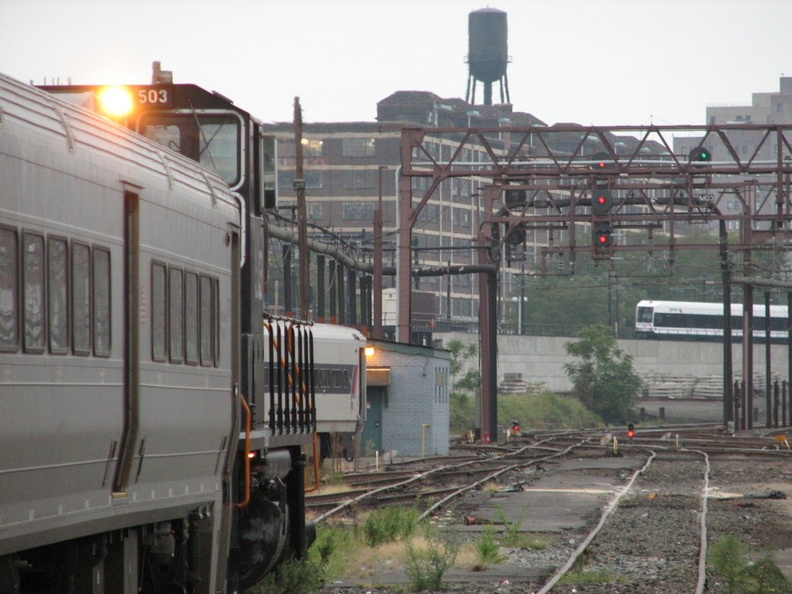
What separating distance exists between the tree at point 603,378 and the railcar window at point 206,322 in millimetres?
68734

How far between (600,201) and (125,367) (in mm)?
35191

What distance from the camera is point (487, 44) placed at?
14425 cm

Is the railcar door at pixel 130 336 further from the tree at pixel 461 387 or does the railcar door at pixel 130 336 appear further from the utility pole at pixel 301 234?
the tree at pixel 461 387

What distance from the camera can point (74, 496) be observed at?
7.05m

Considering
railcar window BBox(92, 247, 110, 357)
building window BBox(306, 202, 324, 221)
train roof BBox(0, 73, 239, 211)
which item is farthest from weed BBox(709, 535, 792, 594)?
building window BBox(306, 202, 324, 221)

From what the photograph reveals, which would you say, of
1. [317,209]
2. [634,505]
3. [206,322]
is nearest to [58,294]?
[206,322]

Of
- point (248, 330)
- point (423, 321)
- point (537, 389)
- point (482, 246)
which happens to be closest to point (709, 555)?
point (248, 330)

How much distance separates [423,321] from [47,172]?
64.1 metres

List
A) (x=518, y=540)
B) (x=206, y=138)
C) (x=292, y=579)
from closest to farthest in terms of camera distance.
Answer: (x=206, y=138), (x=292, y=579), (x=518, y=540)

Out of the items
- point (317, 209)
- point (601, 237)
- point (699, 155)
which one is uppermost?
point (317, 209)

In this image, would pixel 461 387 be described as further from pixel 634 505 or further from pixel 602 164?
pixel 634 505

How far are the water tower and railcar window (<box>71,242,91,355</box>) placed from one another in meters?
139

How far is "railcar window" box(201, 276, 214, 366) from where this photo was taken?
9392mm

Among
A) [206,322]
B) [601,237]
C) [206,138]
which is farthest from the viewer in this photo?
[601,237]
